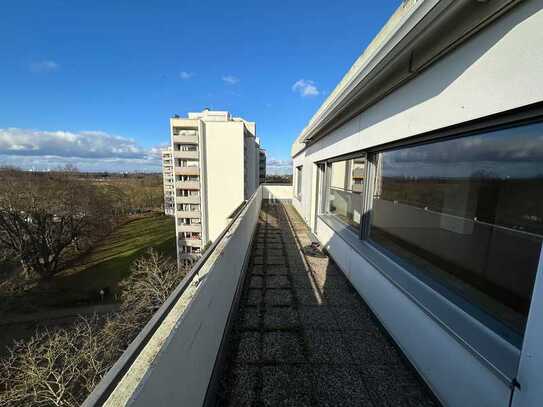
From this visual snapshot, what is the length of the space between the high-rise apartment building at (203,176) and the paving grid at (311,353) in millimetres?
20541

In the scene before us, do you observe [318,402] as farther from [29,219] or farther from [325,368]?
[29,219]

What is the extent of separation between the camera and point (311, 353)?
240 centimetres

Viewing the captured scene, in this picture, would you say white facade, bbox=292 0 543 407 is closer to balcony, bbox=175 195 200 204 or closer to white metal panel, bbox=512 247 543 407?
white metal panel, bbox=512 247 543 407

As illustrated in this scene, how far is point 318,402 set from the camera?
6.25ft

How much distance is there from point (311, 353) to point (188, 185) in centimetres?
2421

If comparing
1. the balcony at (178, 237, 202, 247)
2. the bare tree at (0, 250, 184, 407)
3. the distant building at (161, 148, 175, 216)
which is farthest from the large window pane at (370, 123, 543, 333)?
the distant building at (161, 148, 175, 216)

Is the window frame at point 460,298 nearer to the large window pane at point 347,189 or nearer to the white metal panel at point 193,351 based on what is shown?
the large window pane at point 347,189

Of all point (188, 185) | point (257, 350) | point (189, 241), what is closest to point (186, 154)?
point (188, 185)

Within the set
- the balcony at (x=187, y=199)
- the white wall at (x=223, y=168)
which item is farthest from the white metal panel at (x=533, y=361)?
the balcony at (x=187, y=199)

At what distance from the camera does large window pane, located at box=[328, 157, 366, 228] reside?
13.0 ft

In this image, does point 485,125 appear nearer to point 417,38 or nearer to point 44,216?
point 417,38

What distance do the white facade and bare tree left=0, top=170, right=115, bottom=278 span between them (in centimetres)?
2027

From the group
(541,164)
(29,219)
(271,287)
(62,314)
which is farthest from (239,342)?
(29,219)

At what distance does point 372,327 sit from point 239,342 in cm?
164
